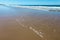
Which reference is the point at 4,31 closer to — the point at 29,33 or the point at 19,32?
the point at 19,32

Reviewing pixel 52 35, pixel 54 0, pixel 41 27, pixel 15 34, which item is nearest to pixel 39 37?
pixel 52 35

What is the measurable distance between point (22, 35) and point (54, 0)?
15.4m

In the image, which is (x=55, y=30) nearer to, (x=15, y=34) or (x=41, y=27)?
(x=41, y=27)

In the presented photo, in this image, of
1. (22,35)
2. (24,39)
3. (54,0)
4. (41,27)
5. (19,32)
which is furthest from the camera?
(54,0)

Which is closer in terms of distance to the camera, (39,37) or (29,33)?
(39,37)

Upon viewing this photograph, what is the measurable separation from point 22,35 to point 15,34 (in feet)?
0.88

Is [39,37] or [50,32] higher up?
[50,32]

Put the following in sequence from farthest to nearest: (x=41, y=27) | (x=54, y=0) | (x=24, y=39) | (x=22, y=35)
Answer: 1. (x=54, y=0)
2. (x=41, y=27)
3. (x=22, y=35)
4. (x=24, y=39)

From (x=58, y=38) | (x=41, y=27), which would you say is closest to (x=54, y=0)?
(x=41, y=27)

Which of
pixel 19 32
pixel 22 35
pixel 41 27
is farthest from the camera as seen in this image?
pixel 41 27

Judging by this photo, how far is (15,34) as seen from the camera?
493 centimetres

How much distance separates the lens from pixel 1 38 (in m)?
4.48

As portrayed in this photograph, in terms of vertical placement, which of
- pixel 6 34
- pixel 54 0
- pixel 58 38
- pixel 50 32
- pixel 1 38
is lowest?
pixel 1 38

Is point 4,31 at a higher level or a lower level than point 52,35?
lower
